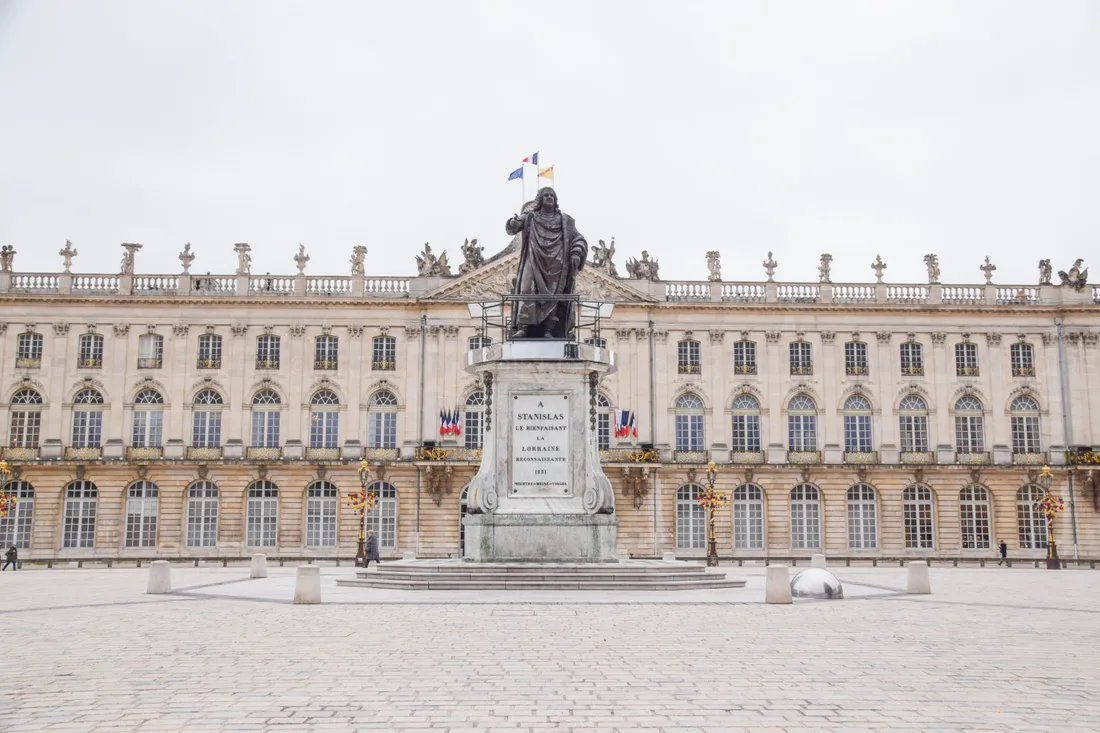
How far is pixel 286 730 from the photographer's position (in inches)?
317

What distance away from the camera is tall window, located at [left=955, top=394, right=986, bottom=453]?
51844 mm

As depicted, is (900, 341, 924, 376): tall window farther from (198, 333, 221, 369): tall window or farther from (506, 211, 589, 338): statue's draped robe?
(506, 211, 589, 338): statue's draped robe

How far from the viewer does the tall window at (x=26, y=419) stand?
50.5 metres

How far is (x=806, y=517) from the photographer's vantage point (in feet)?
167

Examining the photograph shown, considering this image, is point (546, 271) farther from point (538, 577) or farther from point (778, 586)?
point (778, 586)

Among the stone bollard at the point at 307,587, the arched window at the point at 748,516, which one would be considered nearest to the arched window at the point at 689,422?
the arched window at the point at 748,516

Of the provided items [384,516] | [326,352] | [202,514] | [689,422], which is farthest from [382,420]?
[689,422]

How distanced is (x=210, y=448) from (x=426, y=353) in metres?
9.89

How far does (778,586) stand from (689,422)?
33.7 metres

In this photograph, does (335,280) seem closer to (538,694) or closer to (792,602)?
(792,602)

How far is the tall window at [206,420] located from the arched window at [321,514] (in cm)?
456

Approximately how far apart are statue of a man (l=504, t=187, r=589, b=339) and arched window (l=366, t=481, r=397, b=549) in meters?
30.4

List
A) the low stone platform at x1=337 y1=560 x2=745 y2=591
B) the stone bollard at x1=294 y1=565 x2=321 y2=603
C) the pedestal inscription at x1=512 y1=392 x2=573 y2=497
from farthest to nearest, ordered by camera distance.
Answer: the pedestal inscription at x1=512 y1=392 x2=573 y2=497
the low stone platform at x1=337 y1=560 x2=745 y2=591
the stone bollard at x1=294 y1=565 x2=321 y2=603

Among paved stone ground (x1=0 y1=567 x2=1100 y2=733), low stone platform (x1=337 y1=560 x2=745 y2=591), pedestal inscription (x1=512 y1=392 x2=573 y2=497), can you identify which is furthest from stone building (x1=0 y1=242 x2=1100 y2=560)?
paved stone ground (x1=0 y1=567 x2=1100 y2=733)
